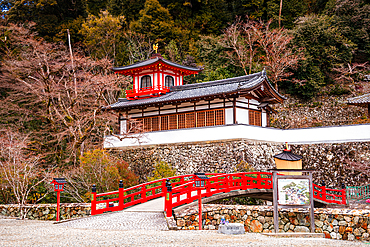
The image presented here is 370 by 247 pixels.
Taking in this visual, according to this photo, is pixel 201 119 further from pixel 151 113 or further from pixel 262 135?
pixel 151 113

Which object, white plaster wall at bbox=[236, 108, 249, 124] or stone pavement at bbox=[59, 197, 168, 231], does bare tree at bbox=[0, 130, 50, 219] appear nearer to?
stone pavement at bbox=[59, 197, 168, 231]

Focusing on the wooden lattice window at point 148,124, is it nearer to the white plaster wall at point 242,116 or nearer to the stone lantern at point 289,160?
the white plaster wall at point 242,116

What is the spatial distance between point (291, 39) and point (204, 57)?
844 cm

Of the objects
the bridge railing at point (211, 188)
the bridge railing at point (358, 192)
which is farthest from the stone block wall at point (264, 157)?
the bridge railing at point (211, 188)

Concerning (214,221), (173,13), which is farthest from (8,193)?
(173,13)

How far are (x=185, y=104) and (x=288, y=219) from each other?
11.4 m

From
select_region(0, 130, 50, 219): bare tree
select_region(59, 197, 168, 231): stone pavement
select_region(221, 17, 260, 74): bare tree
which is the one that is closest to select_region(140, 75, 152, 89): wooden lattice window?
select_region(221, 17, 260, 74): bare tree

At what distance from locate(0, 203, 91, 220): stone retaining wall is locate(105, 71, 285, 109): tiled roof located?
30.7 ft

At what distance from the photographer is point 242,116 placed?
72.1 feet

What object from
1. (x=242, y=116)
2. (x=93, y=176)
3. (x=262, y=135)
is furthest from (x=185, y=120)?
(x=93, y=176)

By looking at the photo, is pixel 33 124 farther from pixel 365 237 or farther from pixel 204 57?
pixel 365 237

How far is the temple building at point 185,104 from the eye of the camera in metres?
21.6

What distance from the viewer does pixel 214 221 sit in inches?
556

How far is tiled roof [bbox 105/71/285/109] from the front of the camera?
68.6ft
